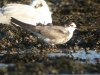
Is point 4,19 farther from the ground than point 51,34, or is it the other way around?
point 4,19

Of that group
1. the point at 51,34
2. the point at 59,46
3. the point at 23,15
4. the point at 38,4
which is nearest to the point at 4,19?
the point at 23,15

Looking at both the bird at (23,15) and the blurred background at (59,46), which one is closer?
the blurred background at (59,46)

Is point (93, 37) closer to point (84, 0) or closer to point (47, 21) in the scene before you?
point (47, 21)

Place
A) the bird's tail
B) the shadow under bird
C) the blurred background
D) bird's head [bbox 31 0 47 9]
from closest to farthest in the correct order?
the blurred background < the shadow under bird < the bird's tail < bird's head [bbox 31 0 47 9]

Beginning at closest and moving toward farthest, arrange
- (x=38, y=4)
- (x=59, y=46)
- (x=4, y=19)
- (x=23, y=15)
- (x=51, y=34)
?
(x=51, y=34)
(x=59, y=46)
(x=4, y=19)
(x=23, y=15)
(x=38, y=4)

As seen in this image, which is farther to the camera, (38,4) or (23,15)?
(38,4)

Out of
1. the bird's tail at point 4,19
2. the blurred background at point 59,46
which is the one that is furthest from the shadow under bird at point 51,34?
the bird's tail at point 4,19

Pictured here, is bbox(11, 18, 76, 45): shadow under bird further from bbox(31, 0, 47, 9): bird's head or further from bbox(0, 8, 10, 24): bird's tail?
bbox(31, 0, 47, 9): bird's head

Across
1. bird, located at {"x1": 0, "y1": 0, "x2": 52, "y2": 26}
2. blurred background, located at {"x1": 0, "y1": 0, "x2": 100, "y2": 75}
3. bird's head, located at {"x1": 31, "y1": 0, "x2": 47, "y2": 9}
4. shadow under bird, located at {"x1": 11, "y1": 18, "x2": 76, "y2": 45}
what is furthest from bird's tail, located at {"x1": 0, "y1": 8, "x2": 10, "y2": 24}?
shadow under bird, located at {"x1": 11, "y1": 18, "x2": 76, "y2": 45}

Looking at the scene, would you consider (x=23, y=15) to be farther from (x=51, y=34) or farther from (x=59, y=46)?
(x=51, y=34)

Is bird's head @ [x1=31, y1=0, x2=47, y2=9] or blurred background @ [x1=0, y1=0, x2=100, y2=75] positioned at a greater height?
bird's head @ [x1=31, y1=0, x2=47, y2=9]

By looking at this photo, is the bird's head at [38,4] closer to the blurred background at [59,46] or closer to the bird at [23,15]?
the blurred background at [59,46]
